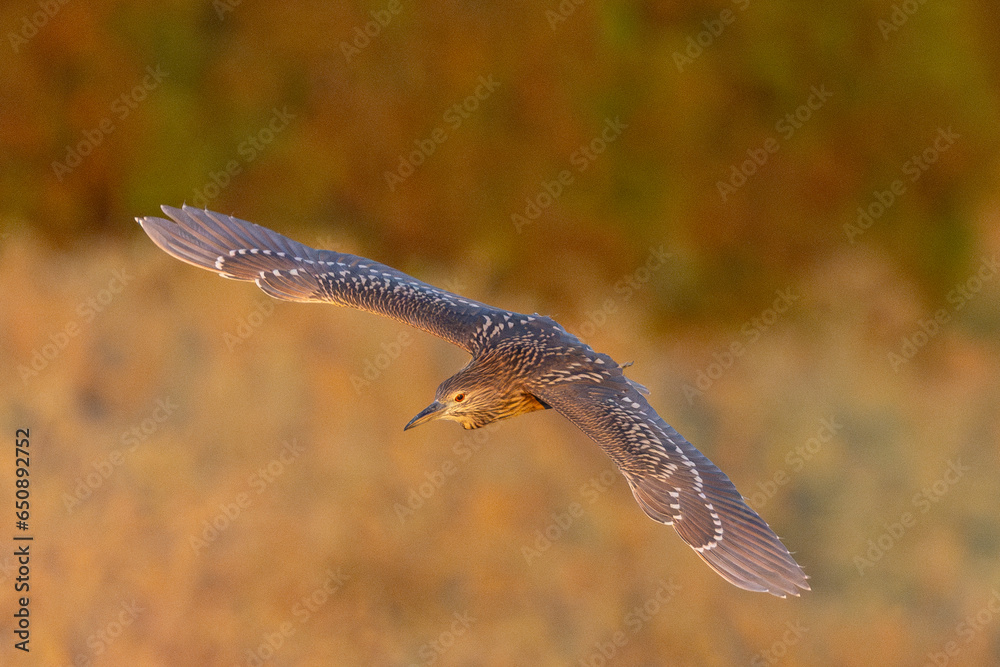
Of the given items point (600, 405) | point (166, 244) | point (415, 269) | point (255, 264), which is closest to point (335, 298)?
point (255, 264)

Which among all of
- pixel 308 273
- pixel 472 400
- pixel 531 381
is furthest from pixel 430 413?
pixel 308 273

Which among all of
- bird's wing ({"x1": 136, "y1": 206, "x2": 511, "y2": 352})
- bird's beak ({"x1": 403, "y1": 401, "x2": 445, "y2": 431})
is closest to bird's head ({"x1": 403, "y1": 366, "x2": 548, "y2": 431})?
bird's beak ({"x1": 403, "y1": 401, "x2": 445, "y2": 431})

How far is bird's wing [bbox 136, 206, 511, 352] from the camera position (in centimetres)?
656

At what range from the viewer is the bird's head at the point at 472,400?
615 centimetres

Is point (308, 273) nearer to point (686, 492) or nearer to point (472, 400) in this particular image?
point (472, 400)

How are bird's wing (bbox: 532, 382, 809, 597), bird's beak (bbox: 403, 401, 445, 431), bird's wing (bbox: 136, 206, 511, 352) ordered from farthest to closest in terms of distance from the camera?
bird's wing (bbox: 136, 206, 511, 352)
bird's beak (bbox: 403, 401, 445, 431)
bird's wing (bbox: 532, 382, 809, 597)

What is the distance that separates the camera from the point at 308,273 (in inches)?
272

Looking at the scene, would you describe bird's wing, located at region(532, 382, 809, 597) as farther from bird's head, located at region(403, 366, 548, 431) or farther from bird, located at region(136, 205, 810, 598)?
bird's head, located at region(403, 366, 548, 431)

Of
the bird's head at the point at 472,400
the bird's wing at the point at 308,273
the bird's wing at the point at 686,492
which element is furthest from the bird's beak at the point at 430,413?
the bird's wing at the point at 686,492

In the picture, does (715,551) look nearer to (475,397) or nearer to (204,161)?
(475,397)

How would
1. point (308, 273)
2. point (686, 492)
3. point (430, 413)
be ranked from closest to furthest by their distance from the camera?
point (686, 492) → point (430, 413) → point (308, 273)

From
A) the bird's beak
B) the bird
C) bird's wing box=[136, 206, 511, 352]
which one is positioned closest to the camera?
the bird

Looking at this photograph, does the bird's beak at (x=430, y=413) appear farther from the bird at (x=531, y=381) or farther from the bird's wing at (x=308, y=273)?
the bird's wing at (x=308, y=273)

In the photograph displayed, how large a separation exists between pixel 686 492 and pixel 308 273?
2.64 metres
